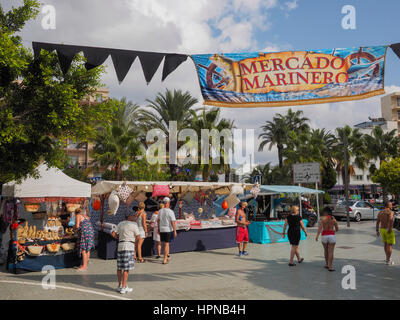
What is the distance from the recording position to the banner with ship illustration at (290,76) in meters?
7.24

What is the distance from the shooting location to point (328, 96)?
734cm

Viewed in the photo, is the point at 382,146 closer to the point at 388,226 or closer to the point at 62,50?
the point at 388,226

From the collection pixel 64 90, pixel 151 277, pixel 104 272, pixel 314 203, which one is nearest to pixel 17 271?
pixel 104 272

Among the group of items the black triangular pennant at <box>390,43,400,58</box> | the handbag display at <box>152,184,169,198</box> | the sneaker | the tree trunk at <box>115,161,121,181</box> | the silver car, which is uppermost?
the black triangular pennant at <box>390,43,400,58</box>

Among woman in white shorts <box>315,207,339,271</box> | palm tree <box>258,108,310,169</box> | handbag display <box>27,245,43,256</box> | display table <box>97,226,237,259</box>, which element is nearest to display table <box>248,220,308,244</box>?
display table <box>97,226,237,259</box>

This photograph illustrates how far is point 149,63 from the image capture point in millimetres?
7027

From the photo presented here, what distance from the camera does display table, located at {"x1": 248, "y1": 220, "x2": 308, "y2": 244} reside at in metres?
14.2

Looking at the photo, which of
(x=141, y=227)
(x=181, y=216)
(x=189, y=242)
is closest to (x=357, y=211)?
(x=181, y=216)

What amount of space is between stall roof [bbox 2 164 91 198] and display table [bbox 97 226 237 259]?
1606 mm

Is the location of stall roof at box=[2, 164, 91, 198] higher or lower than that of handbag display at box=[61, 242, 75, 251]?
higher

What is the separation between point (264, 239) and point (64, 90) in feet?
31.9

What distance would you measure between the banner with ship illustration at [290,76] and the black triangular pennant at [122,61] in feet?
4.41

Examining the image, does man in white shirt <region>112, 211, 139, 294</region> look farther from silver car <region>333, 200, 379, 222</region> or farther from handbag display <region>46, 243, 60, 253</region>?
silver car <region>333, 200, 379, 222</region>
